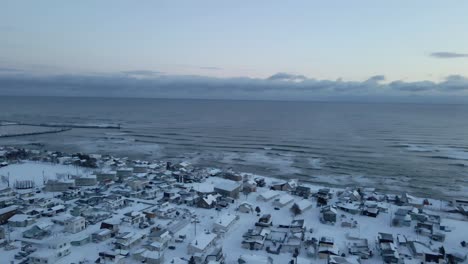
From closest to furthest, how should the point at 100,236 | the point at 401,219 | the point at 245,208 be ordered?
the point at 100,236 → the point at 401,219 → the point at 245,208

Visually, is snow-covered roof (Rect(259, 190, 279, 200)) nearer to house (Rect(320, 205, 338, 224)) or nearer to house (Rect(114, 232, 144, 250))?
house (Rect(320, 205, 338, 224))

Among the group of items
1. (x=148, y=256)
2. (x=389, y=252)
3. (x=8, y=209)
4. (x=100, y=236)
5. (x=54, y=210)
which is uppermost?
(x=389, y=252)

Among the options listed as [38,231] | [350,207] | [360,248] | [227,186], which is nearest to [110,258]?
[38,231]

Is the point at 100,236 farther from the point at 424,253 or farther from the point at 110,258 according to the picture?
the point at 424,253

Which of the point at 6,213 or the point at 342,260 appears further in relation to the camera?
the point at 6,213

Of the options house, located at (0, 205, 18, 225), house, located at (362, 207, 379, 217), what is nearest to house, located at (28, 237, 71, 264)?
house, located at (0, 205, 18, 225)

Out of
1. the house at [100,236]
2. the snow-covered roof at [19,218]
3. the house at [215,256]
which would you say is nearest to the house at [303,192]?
the house at [215,256]
